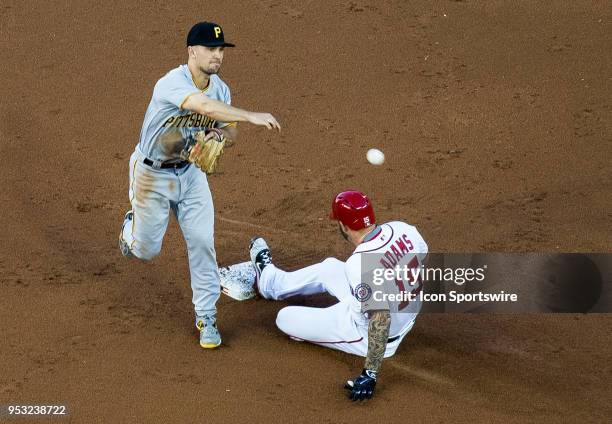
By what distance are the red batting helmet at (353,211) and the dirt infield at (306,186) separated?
102 centimetres

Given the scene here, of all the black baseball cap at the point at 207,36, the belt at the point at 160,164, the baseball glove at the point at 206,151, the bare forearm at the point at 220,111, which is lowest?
the belt at the point at 160,164

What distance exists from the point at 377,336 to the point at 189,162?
1.77 meters

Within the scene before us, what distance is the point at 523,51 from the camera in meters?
11.4

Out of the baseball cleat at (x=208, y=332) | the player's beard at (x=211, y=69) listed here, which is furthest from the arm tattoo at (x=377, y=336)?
the player's beard at (x=211, y=69)

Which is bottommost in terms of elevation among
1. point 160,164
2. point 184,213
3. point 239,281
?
point 239,281

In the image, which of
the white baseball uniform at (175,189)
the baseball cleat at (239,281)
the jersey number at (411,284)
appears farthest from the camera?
the baseball cleat at (239,281)

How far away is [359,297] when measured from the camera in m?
6.59

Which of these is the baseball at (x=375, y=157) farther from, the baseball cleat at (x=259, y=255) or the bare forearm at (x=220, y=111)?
the bare forearm at (x=220, y=111)

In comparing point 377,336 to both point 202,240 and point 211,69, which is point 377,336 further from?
point 211,69

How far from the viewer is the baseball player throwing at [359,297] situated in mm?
6500

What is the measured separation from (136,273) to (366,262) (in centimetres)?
236

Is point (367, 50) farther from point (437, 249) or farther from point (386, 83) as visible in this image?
point (437, 249)
